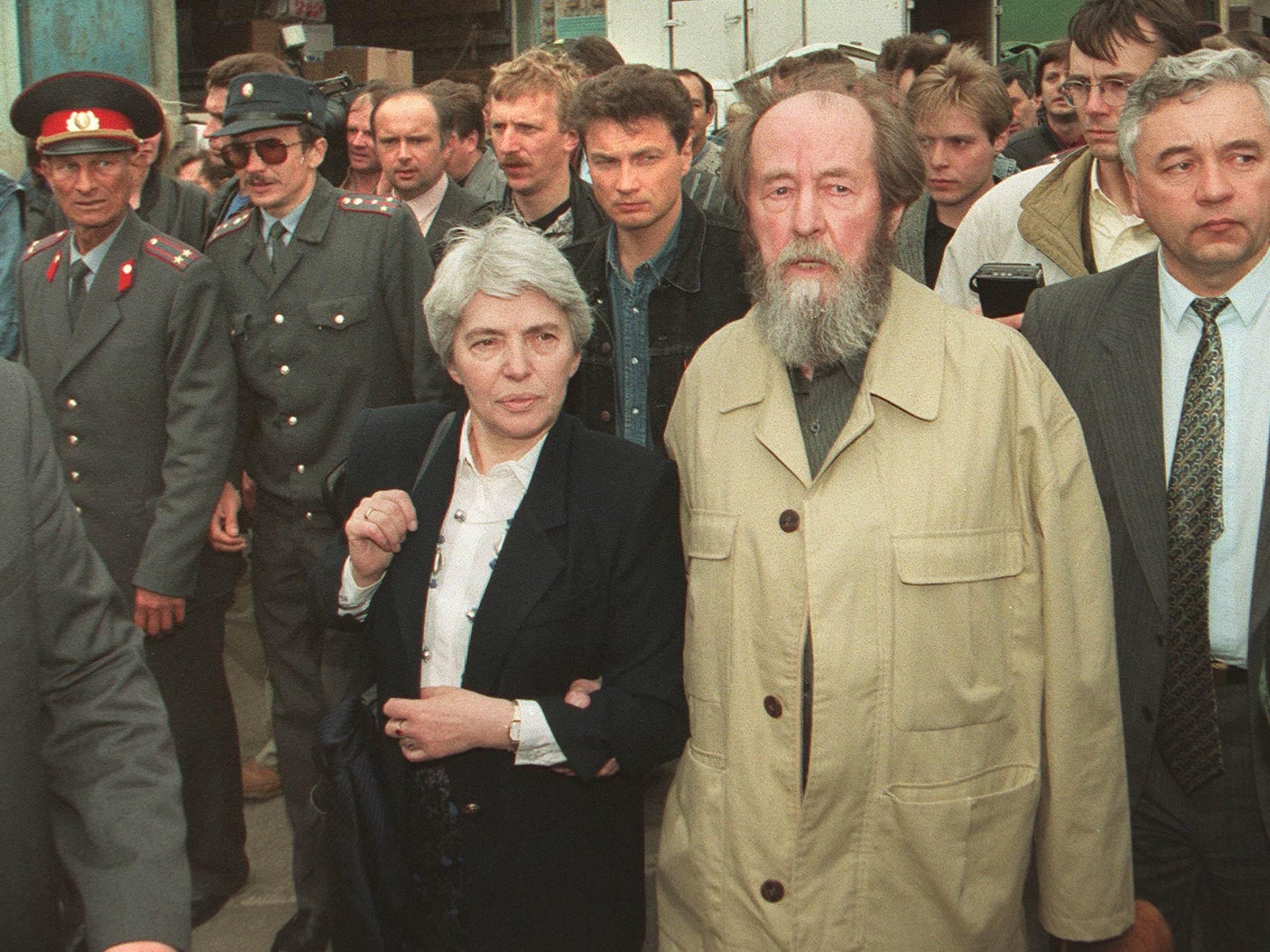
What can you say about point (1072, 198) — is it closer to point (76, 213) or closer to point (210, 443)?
point (210, 443)

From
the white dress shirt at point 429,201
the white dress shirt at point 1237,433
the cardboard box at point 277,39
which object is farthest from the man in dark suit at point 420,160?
the cardboard box at point 277,39

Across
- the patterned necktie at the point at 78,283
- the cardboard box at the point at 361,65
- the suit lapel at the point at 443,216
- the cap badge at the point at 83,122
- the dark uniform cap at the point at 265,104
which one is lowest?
the patterned necktie at the point at 78,283

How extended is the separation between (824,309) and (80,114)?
2432 mm

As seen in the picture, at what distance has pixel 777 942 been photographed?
2131mm

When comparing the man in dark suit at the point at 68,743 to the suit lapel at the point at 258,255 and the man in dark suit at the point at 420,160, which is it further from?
the man in dark suit at the point at 420,160

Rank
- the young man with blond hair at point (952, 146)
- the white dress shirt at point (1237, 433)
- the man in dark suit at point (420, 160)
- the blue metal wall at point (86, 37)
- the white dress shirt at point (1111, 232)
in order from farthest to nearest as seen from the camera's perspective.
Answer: the blue metal wall at point (86, 37)
the man in dark suit at point (420, 160)
the young man with blond hair at point (952, 146)
the white dress shirt at point (1111, 232)
the white dress shirt at point (1237, 433)

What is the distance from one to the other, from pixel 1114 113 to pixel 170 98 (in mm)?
6462

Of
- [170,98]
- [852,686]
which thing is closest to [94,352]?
[852,686]

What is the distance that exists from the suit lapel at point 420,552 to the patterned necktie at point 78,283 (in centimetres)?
165

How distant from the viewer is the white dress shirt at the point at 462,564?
2381 millimetres

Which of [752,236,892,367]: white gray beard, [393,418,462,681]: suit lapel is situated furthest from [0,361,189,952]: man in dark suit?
[752,236,892,367]: white gray beard

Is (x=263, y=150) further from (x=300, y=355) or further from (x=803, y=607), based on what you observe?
(x=803, y=607)

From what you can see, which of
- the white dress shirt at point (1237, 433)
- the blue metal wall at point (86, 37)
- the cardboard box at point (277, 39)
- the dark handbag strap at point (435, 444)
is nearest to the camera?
the white dress shirt at point (1237, 433)

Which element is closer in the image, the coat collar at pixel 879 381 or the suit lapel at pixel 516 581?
the coat collar at pixel 879 381
